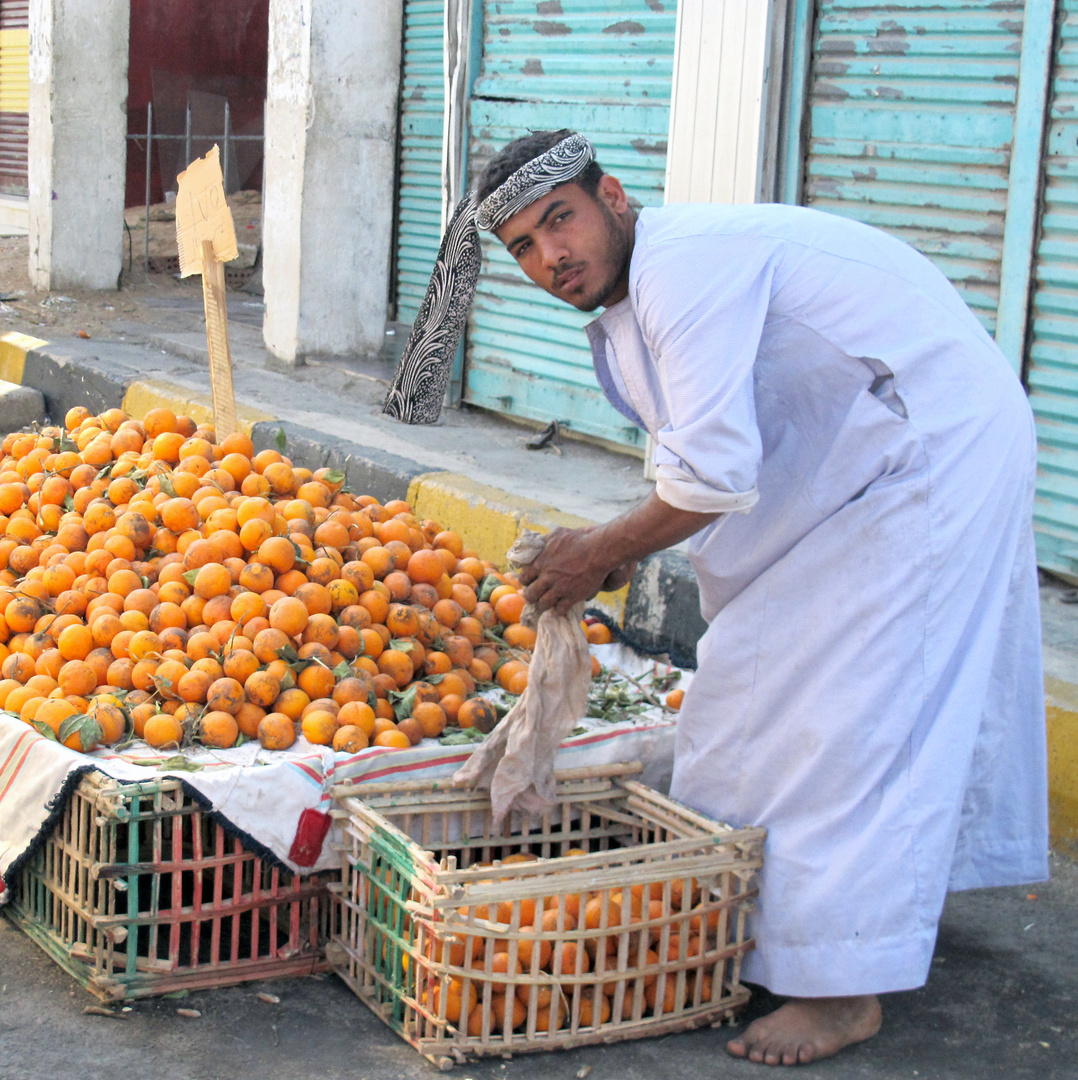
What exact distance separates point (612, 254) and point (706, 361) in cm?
31

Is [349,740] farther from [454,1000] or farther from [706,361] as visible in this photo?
[706,361]

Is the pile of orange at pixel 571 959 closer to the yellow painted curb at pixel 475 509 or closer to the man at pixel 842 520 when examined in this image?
the man at pixel 842 520

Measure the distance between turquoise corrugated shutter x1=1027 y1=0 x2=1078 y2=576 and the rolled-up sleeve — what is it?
2208 mm

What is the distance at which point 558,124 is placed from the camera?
613 cm

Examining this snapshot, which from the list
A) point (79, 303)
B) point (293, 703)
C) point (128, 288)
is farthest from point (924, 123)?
point (128, 288)

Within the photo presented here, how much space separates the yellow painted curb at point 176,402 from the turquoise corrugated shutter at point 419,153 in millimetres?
1500

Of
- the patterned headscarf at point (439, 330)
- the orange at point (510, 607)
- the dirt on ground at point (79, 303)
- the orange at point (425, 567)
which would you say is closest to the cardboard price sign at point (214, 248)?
the patterned headscarf at point (439, 330)

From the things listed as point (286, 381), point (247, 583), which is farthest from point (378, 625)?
point (286, 381)

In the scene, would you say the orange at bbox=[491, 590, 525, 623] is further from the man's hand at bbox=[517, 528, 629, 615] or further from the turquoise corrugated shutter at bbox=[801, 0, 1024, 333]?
the turquoise corrugated shutter at bbox=[801, 0, 1024, 333]

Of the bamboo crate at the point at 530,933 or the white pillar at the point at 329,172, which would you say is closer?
the bamboo crate at the point at 530,933

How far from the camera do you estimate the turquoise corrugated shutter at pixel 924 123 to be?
4.22m

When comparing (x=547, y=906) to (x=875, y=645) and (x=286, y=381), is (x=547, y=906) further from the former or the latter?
(x=286, y=381)

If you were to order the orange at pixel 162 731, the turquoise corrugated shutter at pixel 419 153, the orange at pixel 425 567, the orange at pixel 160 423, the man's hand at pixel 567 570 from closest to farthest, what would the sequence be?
the man's hand at pixel 567 570 < the orange at pixel 162 731 < the orange at pixel 425 567 < the orange at pixel 160 423 < the turquoise corrugated shutter at pixel 419 153

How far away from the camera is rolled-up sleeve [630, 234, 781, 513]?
2.15m
